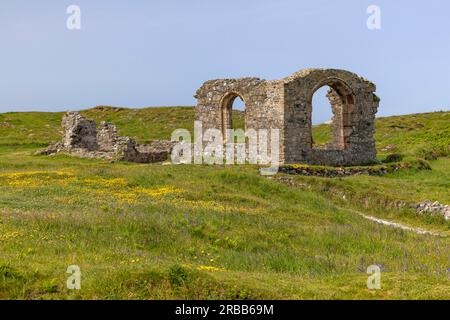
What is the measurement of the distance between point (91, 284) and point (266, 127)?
23.9m

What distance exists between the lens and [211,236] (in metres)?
13.8

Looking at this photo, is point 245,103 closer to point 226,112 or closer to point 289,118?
point 226,112

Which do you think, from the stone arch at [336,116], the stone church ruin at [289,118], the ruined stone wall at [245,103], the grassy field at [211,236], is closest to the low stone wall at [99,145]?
the stone church ruin at [289,118]

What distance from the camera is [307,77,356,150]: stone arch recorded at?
31.6 metres

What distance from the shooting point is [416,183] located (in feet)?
84.4

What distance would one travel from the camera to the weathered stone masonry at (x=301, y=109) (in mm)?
30188

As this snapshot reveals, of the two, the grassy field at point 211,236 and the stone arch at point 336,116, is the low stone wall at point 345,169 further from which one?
the stone arch at point 336,116

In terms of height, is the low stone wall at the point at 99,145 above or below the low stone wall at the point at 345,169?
above

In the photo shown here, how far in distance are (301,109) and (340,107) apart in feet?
15.6

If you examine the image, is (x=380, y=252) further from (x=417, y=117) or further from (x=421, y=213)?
(x=417, y=117)

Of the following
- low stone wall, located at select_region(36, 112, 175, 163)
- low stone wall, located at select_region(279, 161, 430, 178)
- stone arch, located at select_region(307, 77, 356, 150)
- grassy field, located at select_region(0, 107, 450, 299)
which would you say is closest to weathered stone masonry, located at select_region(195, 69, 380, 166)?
stone arch, located at select_region(307, 77, 356, 150)

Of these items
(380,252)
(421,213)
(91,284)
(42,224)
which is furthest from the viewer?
(421,213)

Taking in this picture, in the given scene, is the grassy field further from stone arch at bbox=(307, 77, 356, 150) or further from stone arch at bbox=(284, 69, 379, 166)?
stone arch at bbox=(307, 77, 356, 150)
